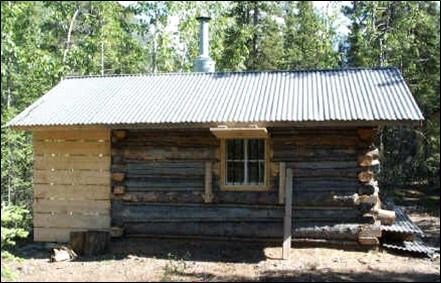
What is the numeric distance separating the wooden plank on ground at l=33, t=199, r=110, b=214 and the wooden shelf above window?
3.20 metres

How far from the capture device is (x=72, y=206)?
13281 millimetres

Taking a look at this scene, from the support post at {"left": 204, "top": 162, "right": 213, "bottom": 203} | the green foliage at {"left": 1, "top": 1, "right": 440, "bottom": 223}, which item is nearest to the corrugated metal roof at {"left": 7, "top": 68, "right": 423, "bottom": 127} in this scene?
the support post at {"left": 204, "top": 162, "right": 213, "bottom": 203}

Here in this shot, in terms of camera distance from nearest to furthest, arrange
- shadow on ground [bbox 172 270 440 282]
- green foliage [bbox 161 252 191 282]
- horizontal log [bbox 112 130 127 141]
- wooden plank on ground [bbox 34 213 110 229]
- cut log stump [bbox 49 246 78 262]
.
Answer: shadow on ground [bbox 172 270 440 282], green foliage [bbox 161 252 191 282], cut log stump [bbox 49 246 78 262], horizontal log [bbox 112 130 127 141], wooden plank on ground [bbox 34 213 110 229]

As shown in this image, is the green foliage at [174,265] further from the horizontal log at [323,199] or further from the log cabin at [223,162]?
the horizontal log at [323,199]

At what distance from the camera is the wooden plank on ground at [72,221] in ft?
43.0

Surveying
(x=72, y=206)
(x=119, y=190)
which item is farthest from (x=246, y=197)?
(x=72, y=206)

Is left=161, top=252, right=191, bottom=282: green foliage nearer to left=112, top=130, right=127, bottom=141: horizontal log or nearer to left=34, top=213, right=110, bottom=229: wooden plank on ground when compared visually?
left=34, top=213, right=110, bottom=229: wooden plank on ground

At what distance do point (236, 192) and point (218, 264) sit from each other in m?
1.77

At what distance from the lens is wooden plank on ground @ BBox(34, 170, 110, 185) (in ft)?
43.1

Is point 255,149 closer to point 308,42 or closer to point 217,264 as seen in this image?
point 217,264

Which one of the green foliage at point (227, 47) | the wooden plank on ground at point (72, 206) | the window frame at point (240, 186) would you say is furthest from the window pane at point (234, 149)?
the green foliage at point (227, 47)

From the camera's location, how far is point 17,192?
25000 millimetres

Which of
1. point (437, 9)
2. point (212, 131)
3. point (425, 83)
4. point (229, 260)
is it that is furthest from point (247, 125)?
point (437, 9)

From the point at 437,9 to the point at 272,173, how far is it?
2356 cm
